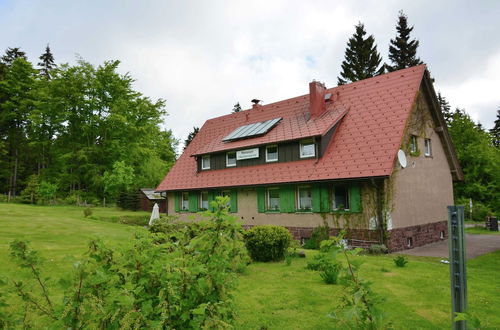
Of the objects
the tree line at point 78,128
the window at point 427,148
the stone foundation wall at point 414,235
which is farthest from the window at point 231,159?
the tree line at point 78,128

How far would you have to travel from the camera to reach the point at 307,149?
1750 centimetres

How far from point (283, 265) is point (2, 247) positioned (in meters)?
9.95

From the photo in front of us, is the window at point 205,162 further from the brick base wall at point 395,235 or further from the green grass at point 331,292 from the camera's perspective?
the green grass at point 331,292

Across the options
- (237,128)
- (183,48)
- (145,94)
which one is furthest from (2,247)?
(145,94)

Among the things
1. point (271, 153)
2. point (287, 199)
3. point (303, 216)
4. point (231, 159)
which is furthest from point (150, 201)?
point (303, 216)

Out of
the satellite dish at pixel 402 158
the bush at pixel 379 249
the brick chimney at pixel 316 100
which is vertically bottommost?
the bush at pixel 379 249

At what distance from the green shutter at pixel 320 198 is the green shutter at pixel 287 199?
4.15 ft

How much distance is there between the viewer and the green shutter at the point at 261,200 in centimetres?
1828

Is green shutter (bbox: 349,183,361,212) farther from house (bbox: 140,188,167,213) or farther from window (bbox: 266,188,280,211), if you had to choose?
house (bbox: 140,188,167,213)

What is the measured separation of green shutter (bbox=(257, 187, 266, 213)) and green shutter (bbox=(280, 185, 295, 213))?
1224mm

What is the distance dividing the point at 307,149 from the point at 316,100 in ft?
11.3

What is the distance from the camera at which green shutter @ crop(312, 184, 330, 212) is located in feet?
51.5

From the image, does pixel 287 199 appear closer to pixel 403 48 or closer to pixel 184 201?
pixel 184 201

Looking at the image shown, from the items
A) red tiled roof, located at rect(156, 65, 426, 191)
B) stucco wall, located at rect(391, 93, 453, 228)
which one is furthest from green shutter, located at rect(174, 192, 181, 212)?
stucco wall, located at rect(391, 93, 453, 228)
